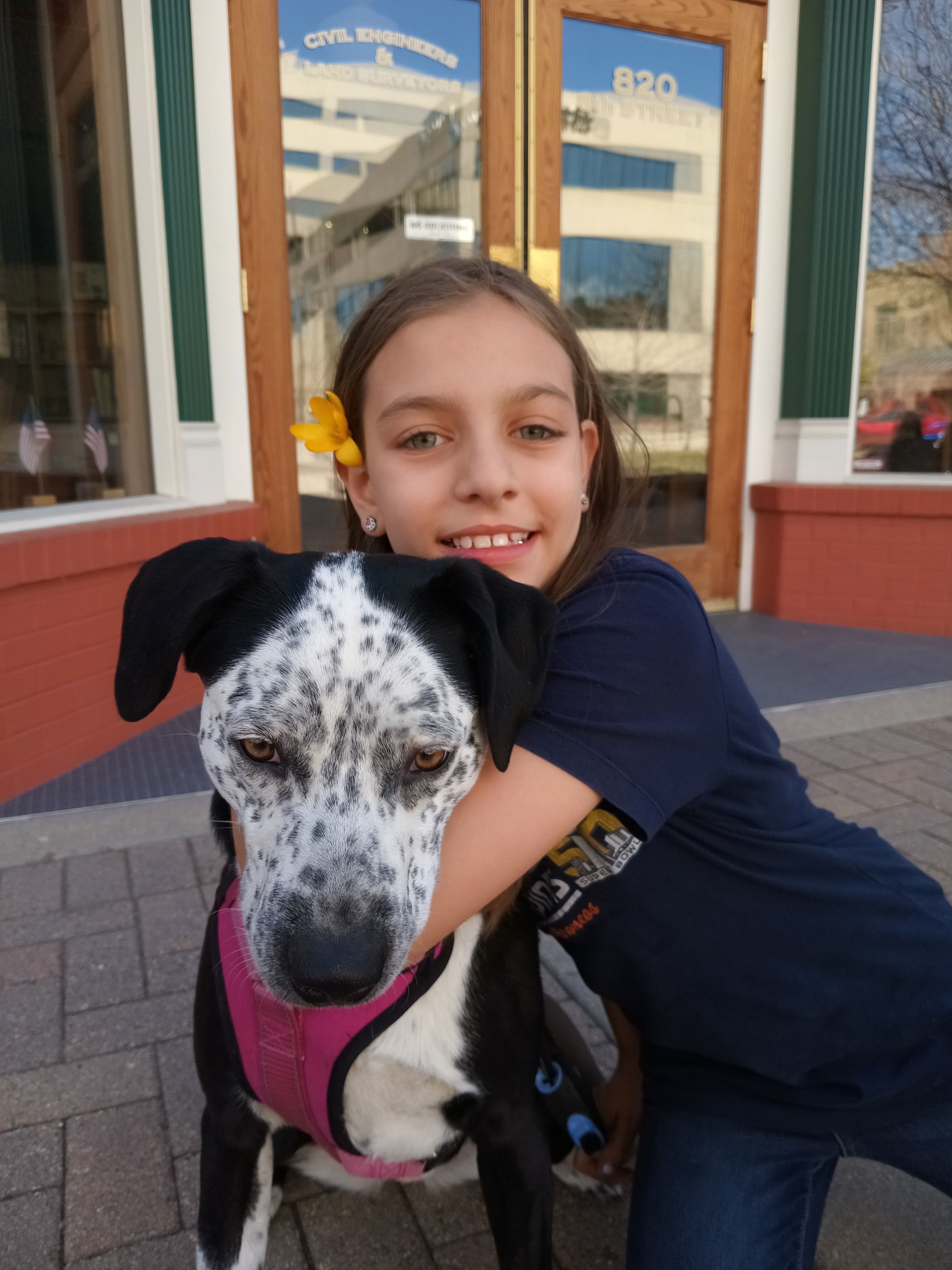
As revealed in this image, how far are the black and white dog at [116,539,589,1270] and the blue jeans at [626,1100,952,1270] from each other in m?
0.25

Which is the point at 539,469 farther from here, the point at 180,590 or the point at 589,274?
the point at 589,274

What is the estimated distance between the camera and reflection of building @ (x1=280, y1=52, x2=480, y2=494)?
4.86 meters

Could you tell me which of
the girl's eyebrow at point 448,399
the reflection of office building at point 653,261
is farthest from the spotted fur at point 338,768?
the reflection of office building at point 653,261

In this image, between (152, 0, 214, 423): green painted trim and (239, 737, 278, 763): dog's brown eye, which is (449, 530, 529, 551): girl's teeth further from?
(152, 0, 214, 423): green painted trim

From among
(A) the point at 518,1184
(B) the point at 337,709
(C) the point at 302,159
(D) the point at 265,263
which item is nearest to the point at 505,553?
(B) the point at 337,709

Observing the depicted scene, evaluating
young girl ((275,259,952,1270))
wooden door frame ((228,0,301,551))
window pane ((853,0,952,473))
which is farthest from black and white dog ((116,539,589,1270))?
window pane ((853,0,952,473))

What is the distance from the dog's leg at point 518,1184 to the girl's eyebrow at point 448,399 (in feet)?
3.96

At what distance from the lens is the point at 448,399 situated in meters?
1.74

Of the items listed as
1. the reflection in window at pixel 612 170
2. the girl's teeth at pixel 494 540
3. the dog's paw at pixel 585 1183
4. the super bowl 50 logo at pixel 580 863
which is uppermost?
the reflection in window at pixel 612 170

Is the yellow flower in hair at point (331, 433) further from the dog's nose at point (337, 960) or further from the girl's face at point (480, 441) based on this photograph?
the dog's nose at point (337, 960)

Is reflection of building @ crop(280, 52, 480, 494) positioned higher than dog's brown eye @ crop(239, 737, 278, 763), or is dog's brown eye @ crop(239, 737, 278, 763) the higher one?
reflection of building @ crop(280, 52, 480, 494)

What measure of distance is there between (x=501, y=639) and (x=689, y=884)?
24.2 inches

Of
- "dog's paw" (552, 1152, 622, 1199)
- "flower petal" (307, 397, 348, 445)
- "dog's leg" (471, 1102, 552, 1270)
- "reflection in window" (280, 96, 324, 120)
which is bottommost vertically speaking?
"dog's paw" (552, 1152, 622, 1199)

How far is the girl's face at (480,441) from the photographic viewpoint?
5.68 feet
